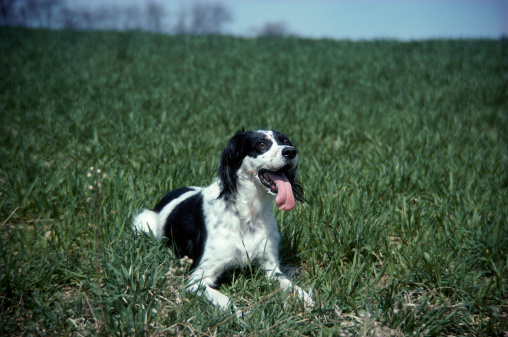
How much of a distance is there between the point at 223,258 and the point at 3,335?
1.35m

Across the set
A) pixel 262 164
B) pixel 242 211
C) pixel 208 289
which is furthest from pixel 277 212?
pixel 208 289

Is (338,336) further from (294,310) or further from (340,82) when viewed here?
(340,82)

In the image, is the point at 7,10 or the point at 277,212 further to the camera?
the point at 7,10

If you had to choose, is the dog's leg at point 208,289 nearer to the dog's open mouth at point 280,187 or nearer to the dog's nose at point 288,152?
the dog's open mouth at point 280,187

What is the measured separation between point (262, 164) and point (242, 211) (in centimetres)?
39

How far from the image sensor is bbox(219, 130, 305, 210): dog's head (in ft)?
8.78

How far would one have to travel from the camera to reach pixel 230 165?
2.83m

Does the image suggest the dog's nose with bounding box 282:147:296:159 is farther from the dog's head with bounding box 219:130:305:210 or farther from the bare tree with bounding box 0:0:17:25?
the bare tree with bounding box 0:0:17:25

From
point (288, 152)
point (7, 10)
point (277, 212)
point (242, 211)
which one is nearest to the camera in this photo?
point (288, 152)

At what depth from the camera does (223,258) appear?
2695 millimetres

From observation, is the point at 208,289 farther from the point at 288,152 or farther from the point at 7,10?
the point at 7,10

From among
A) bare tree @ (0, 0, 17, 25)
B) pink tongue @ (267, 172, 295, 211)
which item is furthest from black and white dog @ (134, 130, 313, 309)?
bare tree @ (0, 0, 17, 25)

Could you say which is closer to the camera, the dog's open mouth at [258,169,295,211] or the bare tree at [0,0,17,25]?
the dog's open mouth at [258,169,295,211]

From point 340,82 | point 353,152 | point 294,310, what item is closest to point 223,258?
point 294,310
